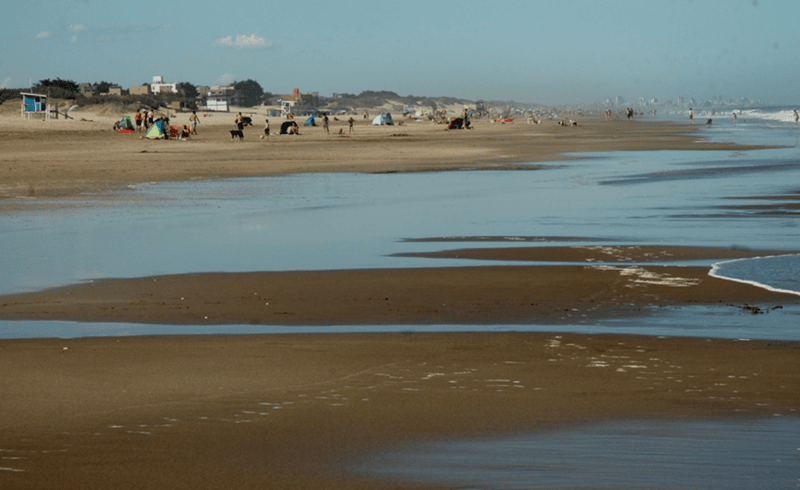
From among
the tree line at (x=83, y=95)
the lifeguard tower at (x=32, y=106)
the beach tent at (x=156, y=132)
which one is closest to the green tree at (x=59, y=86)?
the tree line at (x=83, y=95)

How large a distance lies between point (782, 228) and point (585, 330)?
8.51m

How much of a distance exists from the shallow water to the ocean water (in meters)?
2.64

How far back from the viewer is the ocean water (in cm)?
1123

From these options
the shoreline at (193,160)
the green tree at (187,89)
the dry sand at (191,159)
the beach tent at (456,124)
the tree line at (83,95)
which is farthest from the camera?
the green tree at (187,89)

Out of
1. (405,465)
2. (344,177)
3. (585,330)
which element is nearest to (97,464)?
(405,465)

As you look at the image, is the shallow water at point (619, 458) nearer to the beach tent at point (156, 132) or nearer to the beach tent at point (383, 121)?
the beach tent at point (156, 132)

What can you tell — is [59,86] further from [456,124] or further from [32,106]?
[456,124]

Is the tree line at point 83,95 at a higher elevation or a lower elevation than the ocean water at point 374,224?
higher

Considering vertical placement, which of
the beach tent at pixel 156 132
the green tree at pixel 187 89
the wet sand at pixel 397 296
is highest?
the green tree at pixel 187 89

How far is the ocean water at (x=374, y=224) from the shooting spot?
11234mm

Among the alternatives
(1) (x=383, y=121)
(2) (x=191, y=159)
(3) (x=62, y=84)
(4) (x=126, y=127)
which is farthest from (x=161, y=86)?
(2) (x=191, y=159)

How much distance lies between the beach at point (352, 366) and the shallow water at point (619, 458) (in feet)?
0.56

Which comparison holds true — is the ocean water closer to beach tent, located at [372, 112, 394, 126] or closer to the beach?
the beach

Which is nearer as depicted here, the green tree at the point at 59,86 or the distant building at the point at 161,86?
the green tree at the point at 59,86
